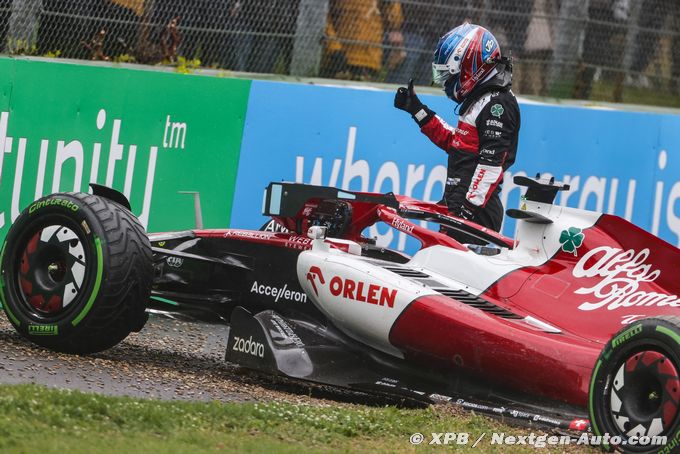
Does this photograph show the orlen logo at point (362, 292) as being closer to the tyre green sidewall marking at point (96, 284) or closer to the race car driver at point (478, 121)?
the tyre green sidewall marking at point (96, 284)

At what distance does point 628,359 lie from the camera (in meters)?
5.39

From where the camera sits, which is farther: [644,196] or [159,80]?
[644,196]

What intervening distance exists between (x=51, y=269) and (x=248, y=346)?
1.22m

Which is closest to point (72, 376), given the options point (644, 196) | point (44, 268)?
point (44, 268)

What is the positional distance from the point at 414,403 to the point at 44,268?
2249mm

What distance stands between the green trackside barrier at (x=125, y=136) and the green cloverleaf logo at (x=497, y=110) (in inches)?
111

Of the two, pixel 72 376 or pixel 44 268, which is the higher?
pixel 44 268

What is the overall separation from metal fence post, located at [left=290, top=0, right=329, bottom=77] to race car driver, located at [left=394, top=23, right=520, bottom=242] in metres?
3.59

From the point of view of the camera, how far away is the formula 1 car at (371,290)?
6176 mm

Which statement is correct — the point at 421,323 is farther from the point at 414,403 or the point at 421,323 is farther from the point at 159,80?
the point at 159,80

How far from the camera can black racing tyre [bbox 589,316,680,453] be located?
202 inches

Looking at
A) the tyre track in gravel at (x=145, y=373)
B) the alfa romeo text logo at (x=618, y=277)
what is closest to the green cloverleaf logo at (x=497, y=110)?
the alfa romeo text logo at (x=618, y=277)

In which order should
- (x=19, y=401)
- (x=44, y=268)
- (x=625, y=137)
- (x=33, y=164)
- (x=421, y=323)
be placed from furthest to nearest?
(x=625, y=137) < (x=33, y=164) < (x=44, y=268) < (x=421, y=323) < (x=19, y=401)

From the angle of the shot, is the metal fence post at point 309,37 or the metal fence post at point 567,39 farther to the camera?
the metal fence post at point 567,39
